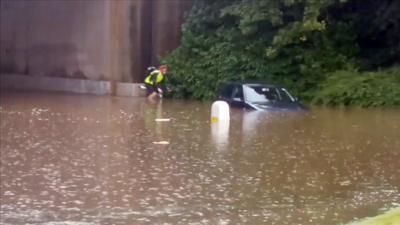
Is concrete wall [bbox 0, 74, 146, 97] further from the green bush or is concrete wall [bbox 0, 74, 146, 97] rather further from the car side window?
the car side window

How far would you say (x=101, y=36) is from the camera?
40562mm

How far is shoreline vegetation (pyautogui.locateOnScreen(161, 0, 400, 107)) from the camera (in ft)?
103

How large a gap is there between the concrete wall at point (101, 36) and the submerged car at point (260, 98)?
40.1 feet

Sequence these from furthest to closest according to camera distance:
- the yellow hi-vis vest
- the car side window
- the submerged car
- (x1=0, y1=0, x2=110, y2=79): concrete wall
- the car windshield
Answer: (x1=0, y1=0, x2=110, y2=79): concrete wall
the yellow hi-vis vest
the car side window
the car windshield
the submerged car

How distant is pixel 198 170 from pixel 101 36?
2643 cm

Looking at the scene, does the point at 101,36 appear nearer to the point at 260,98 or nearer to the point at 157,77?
the point at 157,77

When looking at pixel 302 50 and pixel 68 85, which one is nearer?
pixel 302 50

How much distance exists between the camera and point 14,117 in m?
25.2

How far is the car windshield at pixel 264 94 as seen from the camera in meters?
27.5

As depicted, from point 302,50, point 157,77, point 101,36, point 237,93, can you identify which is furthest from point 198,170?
point 101,36

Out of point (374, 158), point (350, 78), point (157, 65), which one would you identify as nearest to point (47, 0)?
point (157, 65)

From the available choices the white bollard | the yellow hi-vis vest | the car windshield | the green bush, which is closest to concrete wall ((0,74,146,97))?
the yellow hi-vis vest

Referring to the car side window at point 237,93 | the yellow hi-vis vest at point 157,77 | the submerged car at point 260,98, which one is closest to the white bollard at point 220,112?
the submerged car at point 260,98

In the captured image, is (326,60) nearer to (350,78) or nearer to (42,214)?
(350,78)
